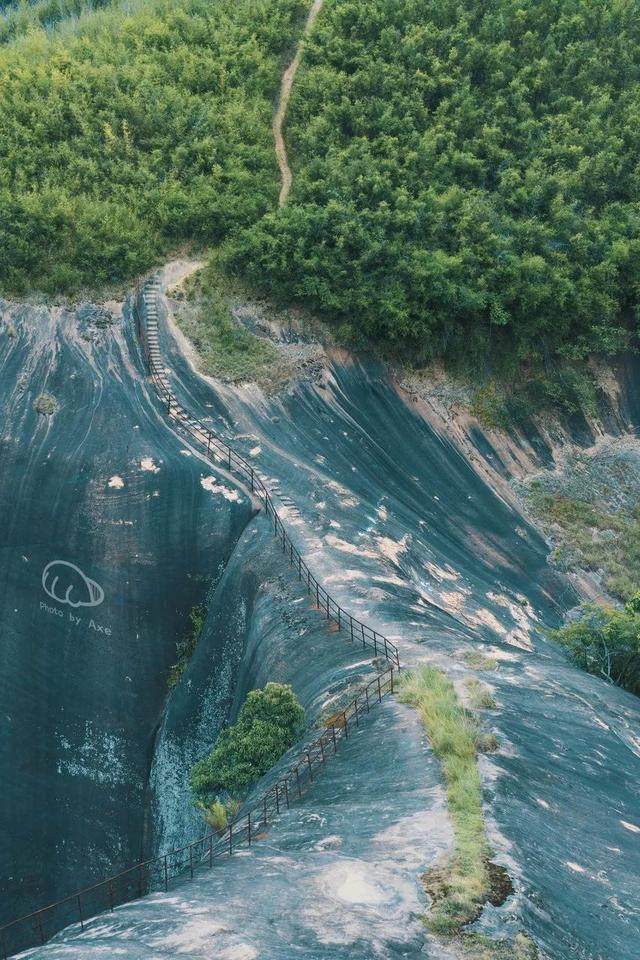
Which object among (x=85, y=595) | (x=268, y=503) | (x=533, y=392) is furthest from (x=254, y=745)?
(x=533, y=392)

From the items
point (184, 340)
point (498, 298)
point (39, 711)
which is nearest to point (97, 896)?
point (39, 711)

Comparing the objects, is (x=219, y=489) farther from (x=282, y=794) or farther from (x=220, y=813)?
(x=282, y=794)

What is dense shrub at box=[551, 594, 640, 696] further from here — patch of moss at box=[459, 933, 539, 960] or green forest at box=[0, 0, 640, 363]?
green forest at box=[0, 0, 640, 363]

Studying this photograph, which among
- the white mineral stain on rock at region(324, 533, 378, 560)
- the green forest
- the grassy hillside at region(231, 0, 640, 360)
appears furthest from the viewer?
the grassy hillside at region(231, 0, 640, 360)

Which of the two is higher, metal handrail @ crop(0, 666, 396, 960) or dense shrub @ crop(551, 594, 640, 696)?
dense shrub @ crop(551, 594, 640, 696)

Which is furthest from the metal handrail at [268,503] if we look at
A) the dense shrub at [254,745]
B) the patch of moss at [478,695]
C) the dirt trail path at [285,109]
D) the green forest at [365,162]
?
the dirt trail path at [285,109]

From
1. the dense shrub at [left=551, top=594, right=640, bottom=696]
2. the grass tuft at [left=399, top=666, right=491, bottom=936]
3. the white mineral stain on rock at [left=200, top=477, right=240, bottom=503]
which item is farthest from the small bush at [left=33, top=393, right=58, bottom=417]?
the dense shrub at [left=551, top=594, right=640, bottom=696]

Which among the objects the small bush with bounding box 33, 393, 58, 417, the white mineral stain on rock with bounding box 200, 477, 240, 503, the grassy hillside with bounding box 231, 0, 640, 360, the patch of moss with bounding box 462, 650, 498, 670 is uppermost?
the grassy hillside with bounding box 231, 0, 640, 360
